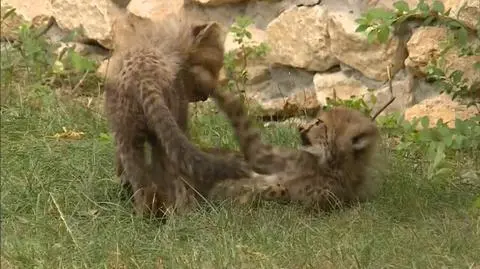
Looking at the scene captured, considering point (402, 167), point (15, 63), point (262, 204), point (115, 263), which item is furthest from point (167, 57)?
point (15, 63)

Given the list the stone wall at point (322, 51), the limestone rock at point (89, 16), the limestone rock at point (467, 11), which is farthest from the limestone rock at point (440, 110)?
the limestone rock at point (89, 16)

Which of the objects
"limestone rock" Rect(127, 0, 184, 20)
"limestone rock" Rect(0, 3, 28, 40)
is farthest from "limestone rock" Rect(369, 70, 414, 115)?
"limestone rock" Rect(0, 3, 28, 40)

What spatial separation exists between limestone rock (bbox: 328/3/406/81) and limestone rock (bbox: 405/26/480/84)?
0.09m

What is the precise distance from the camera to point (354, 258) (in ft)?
13.4

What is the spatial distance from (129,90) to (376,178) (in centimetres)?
122

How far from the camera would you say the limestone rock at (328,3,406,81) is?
6.15m

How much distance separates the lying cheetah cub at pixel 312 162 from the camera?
487 cm

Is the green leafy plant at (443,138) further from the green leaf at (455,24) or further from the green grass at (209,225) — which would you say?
the green leaf at (455,24)

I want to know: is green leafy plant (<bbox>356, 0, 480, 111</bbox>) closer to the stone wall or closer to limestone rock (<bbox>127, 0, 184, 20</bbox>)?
the stone wall

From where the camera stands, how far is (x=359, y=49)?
6.22 metres

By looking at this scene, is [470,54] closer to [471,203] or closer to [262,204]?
[471,203]

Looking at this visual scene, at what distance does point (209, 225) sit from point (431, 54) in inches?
78.0

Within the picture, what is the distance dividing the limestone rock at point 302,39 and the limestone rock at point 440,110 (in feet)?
1.96

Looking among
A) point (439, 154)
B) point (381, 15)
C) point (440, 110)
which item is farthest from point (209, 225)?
point (440, 110)
